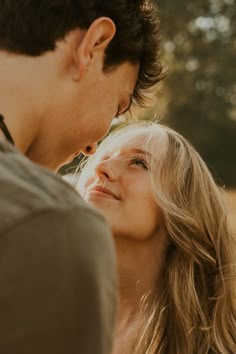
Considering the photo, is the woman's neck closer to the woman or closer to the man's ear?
the woman

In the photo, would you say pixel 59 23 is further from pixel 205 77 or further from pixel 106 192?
pixel 205 77

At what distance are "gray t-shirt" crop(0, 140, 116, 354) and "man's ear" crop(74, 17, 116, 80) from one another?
2.76ft

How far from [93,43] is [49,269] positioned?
101 cm

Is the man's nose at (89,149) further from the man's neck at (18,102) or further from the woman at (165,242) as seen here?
→ the woman at (165,242)

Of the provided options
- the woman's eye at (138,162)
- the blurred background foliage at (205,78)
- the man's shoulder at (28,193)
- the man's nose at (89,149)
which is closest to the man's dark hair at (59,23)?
the man's nose at (89,149)

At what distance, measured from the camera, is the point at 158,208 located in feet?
12.3

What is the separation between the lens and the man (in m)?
1.34

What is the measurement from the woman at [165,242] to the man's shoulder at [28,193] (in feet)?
6.83

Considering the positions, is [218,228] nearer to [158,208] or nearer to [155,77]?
[158,208]

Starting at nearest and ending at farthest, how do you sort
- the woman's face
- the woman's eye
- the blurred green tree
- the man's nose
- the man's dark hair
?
the man's dark hair
the man's nose
the woman's face
the woman's eye
the blurred green tree

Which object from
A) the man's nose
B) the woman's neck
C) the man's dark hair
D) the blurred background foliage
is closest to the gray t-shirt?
the man's dark hair

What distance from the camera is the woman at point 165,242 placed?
3564 mm

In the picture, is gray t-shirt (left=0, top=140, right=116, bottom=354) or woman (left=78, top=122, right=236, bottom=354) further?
woman (left=78, top=122, right=236, bottom=354)

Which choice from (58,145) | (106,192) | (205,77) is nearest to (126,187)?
(106,192)
